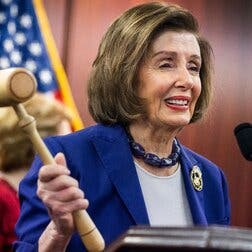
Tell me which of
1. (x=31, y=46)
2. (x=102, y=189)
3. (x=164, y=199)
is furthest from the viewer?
(x=31, y=46)

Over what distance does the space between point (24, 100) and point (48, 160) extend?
121 millimetres

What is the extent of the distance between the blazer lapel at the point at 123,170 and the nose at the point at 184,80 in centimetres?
18

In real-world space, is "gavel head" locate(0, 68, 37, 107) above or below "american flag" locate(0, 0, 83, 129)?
above

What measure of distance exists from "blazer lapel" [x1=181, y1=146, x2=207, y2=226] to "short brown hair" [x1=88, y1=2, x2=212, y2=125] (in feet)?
0.61

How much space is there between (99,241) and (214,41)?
259 cm

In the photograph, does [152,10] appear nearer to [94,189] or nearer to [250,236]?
[94,189]

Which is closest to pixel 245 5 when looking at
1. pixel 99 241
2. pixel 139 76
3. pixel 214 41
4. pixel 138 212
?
pixel 214 41

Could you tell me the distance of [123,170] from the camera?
1.31 meters

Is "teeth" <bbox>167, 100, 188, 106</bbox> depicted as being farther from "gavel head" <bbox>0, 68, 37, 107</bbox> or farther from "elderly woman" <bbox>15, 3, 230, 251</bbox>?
"gavel head" <bbox>0, 68, 37, 107</bbox>

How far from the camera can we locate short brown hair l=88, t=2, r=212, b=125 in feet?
4.56

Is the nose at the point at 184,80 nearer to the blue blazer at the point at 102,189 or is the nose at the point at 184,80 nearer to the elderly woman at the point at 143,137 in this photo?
the elderly woman at the point at 143,137

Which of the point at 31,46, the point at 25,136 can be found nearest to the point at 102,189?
the point at 25,136

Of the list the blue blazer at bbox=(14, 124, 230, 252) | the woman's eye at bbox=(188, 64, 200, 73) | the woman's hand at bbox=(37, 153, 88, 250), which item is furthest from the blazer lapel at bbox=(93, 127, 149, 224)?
the woman's hand at bbox=(37, 153, 88, 250)

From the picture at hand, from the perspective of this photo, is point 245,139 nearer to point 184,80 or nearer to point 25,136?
point 184,80
